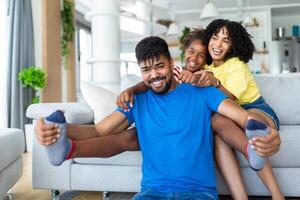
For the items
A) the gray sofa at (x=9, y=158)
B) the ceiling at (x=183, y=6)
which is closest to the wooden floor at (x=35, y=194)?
the gray sofa at (x=9, y=158)

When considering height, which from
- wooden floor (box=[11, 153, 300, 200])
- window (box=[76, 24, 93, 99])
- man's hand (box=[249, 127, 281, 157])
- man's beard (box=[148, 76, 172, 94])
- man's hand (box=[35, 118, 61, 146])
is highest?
window (box=[76, 24, 93, 99])

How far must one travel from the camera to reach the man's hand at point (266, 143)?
110cm

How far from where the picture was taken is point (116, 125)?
157 cm

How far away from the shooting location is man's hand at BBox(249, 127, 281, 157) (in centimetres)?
110

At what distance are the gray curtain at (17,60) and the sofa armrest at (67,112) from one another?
8.28ft

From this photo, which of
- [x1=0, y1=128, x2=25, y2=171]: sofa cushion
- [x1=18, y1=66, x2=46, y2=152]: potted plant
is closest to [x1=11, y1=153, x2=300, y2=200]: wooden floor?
→ [x1=0, y1=128, x2=25, y2=171]: sofa cushion

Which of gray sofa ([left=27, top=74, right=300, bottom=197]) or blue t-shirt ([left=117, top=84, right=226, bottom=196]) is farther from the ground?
blue t-shirt ([left=117, top=84, right=226, bottom=196])

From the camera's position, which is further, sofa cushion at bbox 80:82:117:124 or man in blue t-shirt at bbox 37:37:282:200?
sofa cushion at bbox 80:82:117:124

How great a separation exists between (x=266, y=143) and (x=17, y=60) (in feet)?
12.9

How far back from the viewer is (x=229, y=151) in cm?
158

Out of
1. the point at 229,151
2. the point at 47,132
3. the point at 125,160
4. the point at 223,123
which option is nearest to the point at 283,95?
the point at 229,151

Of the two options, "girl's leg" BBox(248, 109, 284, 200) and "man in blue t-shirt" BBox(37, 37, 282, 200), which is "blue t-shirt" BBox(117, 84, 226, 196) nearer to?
"man in blue t-shirt" BBox(37, 37, 282, 200)

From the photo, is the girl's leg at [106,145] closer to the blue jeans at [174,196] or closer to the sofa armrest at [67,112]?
the blue jeans at [174,196]

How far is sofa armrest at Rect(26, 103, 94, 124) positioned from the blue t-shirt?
55 cm
